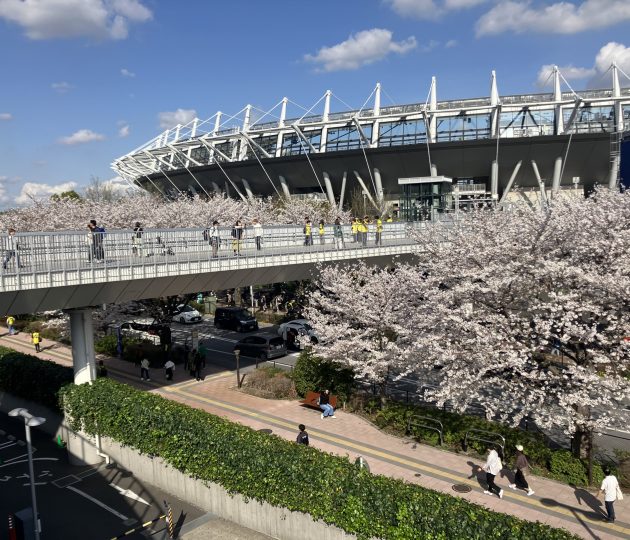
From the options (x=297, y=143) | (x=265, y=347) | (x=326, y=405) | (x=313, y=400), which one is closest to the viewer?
(x=326, y=405)

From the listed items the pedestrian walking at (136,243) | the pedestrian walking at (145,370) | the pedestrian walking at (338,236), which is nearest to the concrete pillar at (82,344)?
the pedestrian walking at (136,243)

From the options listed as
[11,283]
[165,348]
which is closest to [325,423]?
[11,283]

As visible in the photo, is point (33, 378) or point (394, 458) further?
point (33, 378)

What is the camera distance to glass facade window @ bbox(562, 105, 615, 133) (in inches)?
2132

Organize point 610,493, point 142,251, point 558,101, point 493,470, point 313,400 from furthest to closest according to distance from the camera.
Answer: point 558,101 → point 313,400 → point 142,251 → point 493,470 → point 610,493

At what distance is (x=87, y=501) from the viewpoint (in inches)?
622

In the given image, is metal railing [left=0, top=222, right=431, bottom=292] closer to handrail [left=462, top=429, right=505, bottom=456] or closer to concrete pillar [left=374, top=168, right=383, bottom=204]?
handrail [left=462, top=429, right=505, bottom=456]

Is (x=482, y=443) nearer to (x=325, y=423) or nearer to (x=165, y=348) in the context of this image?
(x=325, y=423)

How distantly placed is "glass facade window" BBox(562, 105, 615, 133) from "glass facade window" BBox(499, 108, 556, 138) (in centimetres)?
247

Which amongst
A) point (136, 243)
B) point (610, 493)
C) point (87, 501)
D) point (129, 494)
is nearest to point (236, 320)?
point (136, 243)

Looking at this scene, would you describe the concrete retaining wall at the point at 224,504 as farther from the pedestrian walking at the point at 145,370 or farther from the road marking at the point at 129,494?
the pedestrian walking at the point at 145,370

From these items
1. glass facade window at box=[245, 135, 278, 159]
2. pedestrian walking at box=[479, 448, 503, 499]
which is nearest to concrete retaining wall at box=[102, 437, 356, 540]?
pedestrian walking at box=[479, 448, 503, 499]

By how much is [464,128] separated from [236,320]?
3517 cm

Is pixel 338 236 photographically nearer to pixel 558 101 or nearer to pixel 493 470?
pixel 493 470
